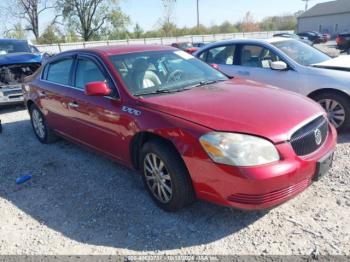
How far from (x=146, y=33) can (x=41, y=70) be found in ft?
158

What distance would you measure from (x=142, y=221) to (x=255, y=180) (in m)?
1.22

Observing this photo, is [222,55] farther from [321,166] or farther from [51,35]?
[51,35]

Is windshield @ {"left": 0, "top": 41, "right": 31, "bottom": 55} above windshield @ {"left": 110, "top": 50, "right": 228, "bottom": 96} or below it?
above

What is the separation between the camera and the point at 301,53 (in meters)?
5.75

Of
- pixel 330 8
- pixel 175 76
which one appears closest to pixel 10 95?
pixel 175 76

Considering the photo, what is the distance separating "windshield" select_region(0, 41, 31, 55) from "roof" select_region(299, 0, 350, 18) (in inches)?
2189

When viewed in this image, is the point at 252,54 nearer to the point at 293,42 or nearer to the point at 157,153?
the point at 293,42

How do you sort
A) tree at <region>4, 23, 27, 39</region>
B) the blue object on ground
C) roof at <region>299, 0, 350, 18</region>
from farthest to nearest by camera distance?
roof at <region>299, 0, 350, 18</region>
tree at <region>4, 23, 27, 39</region>
the blue object on ground

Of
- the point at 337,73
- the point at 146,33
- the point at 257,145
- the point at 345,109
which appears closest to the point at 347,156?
the point at 345,109

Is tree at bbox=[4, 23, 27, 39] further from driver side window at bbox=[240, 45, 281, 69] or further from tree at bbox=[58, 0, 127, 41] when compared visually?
driver side window at bbox=[240, 45, 281, 69]

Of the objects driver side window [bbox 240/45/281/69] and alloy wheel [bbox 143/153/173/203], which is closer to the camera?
alloy wheel [bbox 143/153/173/203]

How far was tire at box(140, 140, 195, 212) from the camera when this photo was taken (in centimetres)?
294

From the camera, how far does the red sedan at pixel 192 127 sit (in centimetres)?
261

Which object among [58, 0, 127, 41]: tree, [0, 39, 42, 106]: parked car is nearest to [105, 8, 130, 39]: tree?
[58, 0, 127, 41]: tree
